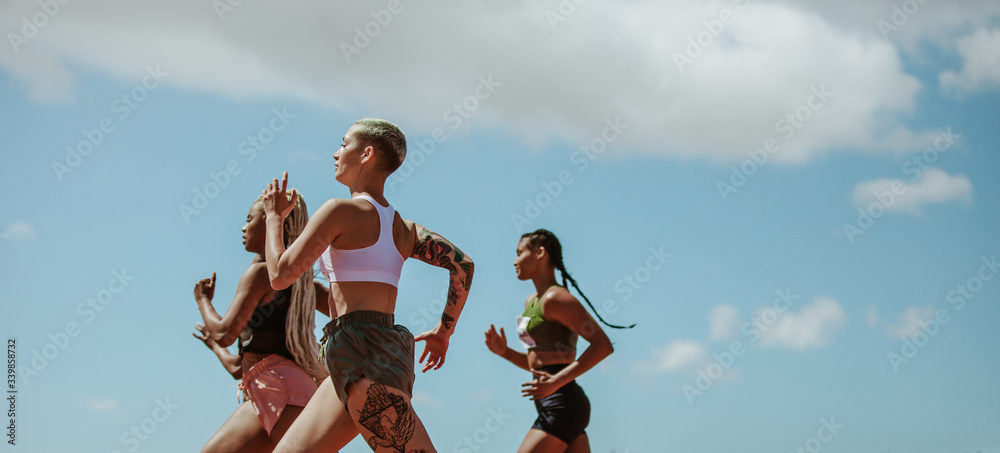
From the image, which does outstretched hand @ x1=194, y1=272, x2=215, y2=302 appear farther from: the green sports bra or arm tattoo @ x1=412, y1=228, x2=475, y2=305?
the green sports bra

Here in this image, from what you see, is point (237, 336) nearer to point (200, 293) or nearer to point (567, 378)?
point (200, 293)

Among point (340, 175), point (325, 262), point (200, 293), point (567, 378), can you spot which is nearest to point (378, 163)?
point (340, 175)

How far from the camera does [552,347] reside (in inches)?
252

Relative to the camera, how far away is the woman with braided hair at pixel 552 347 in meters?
6.05

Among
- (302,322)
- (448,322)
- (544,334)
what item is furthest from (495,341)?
(448,322)

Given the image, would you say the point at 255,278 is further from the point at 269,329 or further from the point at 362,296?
the point at 362,296

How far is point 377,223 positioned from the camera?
390 cm

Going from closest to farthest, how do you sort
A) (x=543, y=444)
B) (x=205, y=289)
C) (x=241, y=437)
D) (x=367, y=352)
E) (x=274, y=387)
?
(x=367, y=352), (x=241, y=437), (x=274, y=387), (x=205, y=289), (x=543, y=444)

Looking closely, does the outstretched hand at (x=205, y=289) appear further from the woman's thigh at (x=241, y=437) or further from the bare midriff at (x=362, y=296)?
the bare midriff at (x=362, y=296)

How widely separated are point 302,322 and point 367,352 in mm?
1710

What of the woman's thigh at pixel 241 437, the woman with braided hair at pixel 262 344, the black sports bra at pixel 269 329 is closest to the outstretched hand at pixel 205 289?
the woman with braided hair at pixel 262 344

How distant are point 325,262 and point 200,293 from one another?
1967 mm

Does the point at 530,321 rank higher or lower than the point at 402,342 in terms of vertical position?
higher

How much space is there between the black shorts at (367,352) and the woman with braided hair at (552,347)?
230 cm
